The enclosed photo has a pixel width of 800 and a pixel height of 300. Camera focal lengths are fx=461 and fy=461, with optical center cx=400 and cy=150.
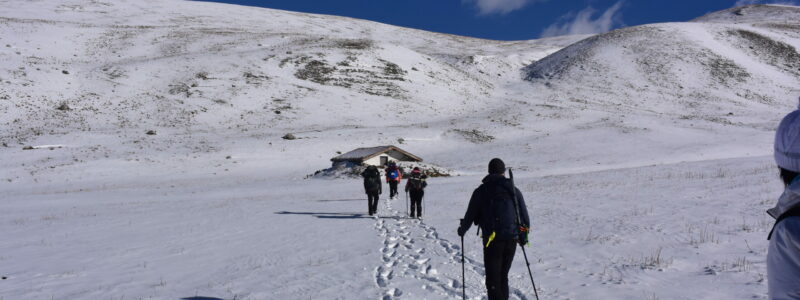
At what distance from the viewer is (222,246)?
1224 cm

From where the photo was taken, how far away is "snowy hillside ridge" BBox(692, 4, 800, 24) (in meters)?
140

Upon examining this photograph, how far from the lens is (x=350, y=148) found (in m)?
50.6

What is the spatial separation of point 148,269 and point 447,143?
46.9 metres

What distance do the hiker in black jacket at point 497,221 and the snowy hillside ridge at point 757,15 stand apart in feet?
552

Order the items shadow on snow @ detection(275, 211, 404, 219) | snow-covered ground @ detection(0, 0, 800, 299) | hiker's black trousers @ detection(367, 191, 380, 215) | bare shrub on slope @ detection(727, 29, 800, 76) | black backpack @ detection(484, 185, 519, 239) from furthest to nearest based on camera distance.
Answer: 1. bare shrub on slope @ detection(727, 29, 800, 76)
2. shadow on snow @ detection(275, 211, 404, 219)
3. hiker's black trousers @ detection(367, 191, 380, 215)
4. snow-covered ground @ detection(0, 0, 800, 299)
5. black backpack @ detection(484, 185, 519, 239)

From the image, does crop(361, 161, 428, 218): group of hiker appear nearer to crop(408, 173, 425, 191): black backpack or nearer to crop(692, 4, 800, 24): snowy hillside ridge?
crop(408, 173, 425, 191): black backpack

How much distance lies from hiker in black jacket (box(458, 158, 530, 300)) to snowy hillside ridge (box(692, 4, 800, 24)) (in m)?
168

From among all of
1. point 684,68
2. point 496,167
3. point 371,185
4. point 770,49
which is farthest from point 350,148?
point 770,49

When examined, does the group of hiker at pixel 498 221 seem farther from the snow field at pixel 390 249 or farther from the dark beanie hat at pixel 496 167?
the snow field at pixel 390 249

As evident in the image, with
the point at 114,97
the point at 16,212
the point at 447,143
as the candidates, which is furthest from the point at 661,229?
the point at 114,97

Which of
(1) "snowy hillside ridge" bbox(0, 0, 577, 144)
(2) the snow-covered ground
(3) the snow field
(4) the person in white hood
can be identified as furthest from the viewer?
(1) "snowy hillside ridge" bbox(0, 0, 577, 144)

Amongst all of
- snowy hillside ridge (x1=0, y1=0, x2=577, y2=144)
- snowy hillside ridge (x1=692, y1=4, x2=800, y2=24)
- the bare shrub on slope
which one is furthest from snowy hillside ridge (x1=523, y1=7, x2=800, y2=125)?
snowy hillside ridge (x1=692, y1=4, x2=800, y2=24)

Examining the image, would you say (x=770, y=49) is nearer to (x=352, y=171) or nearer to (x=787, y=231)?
(x=352, y=171)

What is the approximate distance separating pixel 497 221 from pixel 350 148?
44933mm
